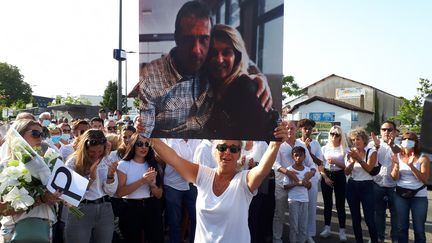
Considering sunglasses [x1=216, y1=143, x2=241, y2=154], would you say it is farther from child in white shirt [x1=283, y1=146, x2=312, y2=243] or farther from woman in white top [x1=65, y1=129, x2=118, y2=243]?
child in white shirt [x1=283, y1=146, x2=312, y2=243]

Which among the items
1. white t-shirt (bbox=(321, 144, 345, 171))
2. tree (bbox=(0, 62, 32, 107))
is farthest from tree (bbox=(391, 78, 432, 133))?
tree (bbox=(0, 62, 32, 107))

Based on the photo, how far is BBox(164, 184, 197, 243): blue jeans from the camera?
5727mm

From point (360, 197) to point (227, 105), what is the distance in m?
4.37

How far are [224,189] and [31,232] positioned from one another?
168cm

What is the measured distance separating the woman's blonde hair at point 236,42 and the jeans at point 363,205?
4379mm

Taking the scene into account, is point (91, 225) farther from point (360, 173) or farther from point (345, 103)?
point (345, 103)

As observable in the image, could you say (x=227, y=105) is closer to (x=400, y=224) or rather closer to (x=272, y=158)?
(x=272, y=158)

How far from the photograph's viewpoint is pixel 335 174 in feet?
23.8

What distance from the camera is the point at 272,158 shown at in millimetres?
3080

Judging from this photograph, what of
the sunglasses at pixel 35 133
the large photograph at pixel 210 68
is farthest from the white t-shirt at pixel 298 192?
the sunglasses at pixel 35 133

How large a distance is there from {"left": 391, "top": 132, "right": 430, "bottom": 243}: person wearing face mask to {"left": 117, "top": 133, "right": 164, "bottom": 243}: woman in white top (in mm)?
3473

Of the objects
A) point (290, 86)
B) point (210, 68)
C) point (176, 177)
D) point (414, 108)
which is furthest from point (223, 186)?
point (290, 86)

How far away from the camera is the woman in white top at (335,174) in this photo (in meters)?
7.18

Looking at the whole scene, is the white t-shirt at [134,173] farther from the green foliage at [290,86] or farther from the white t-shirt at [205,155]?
the green foliage at [290,86]
